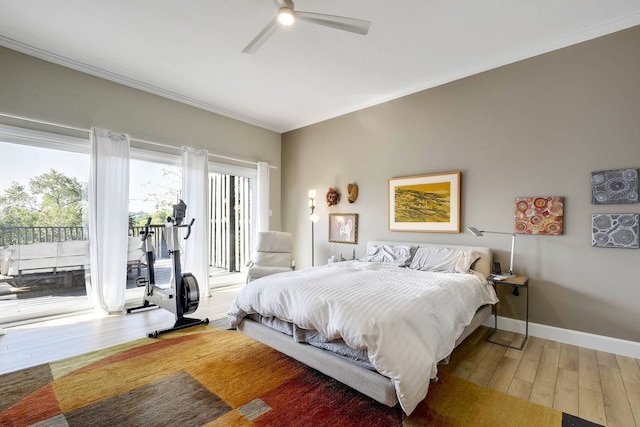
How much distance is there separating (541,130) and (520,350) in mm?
2311

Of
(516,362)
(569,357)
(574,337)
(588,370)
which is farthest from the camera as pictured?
(574,337)

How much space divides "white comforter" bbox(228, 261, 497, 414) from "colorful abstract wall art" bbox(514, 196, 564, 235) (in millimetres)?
812

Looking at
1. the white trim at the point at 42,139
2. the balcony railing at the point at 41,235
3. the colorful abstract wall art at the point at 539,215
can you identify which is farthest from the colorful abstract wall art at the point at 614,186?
the white trim at the point at 42,139

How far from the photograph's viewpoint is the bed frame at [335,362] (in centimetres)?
179

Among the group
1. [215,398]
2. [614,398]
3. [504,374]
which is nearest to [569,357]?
[614,398]

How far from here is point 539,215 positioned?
10.4ft

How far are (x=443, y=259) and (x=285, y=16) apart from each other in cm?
293

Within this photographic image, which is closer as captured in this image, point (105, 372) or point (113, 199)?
point (105, 372)

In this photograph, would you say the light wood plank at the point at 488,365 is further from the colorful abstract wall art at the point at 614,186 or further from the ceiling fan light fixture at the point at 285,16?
the ceiling fan light fixture at the point at 285,16

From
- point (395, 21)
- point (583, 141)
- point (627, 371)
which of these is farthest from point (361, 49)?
point (627, 371)

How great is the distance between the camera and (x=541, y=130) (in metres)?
3.21

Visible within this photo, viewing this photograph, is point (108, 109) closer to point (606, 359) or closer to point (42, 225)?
point (42, 225)

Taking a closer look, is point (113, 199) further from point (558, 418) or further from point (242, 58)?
point (558, 418)

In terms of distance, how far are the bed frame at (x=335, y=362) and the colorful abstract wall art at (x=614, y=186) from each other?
1552 millimetres
